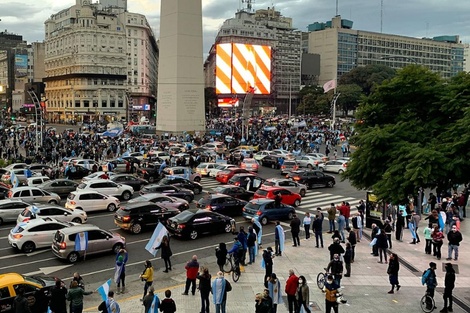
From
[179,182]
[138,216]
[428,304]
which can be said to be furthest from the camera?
[179,182]

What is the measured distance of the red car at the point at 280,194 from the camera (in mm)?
27594

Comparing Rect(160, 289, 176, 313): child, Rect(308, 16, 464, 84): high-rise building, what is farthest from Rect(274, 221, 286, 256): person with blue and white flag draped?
Rect(308, 16, 464, 84): high-rise building

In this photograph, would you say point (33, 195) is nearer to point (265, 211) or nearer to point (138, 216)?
point (138, 216)

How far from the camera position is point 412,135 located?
15.0m

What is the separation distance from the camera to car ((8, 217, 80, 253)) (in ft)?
61.1

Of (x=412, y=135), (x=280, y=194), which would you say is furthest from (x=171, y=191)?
(x=412, y=135)

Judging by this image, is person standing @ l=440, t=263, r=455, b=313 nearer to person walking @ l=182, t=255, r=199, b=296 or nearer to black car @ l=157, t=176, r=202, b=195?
person walking @ l=182, t=255, r=199, b=296

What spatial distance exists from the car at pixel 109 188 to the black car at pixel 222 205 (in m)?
6.68

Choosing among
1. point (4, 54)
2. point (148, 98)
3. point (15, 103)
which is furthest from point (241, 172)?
point (4, 54)

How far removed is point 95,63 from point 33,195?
10029 centimetres

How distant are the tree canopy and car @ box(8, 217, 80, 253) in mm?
12051

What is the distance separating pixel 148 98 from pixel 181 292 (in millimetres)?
Answer: 133880

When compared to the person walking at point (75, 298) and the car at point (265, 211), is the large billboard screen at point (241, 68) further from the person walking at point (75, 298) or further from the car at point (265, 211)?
the person walking at point (75, 298)

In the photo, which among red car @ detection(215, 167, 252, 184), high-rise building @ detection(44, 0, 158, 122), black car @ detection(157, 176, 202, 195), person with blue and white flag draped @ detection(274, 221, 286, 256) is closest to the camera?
person with blue and white flag draped @ detection(274, 221, 286, 256)
